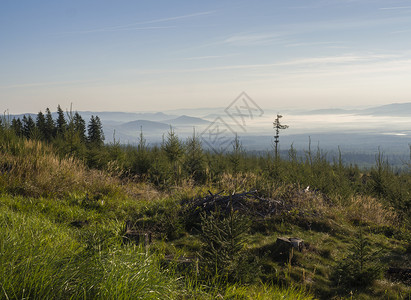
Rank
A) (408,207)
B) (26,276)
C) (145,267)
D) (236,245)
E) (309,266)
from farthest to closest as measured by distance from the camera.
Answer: (408,207)
(309,266)
(236,245)
(145,267)
(26,276)

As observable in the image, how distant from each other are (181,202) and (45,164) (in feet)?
17.3

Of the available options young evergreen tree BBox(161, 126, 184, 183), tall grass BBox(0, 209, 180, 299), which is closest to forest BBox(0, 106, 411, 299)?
tall grass BBox(0, 209, 180, 299)

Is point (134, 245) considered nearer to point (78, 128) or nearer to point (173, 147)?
point (173, 147)

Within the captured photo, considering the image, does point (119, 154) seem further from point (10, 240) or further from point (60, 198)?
point (10, 240)

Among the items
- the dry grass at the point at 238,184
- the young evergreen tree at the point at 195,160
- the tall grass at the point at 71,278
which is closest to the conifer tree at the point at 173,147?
the young evergreen tree at the point at 195,160

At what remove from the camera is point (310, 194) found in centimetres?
894

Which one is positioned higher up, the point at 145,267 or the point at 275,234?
the point at 145,267

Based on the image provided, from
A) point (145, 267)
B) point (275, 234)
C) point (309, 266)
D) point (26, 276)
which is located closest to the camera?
point (26, 276)

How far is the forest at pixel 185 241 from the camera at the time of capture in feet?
10.2

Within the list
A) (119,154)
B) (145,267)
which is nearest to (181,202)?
(145,267)

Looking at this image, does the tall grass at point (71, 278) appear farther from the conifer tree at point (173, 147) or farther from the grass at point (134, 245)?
the conifer tree at point (173, 147)

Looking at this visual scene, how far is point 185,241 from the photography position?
19.8ft

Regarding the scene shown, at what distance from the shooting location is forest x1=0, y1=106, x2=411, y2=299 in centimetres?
311

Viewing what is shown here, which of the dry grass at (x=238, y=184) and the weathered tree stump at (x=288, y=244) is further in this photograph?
the dry grass at (x=238, y=184)
